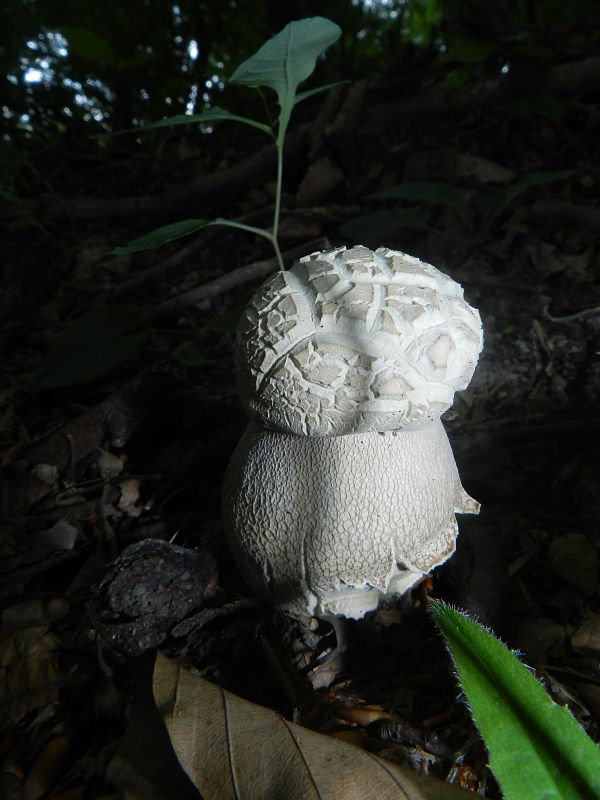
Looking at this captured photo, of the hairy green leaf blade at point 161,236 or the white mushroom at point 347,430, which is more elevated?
the hairy green leaf blade at point 161,236

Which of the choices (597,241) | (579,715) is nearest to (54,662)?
(579,715)

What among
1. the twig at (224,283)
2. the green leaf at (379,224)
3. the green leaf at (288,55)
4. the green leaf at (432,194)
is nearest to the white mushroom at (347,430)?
the green leaf at (288,55)

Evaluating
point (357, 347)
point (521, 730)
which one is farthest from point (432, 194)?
point (521, 730)

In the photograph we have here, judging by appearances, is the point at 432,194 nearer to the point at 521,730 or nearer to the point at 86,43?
the point at 86,43

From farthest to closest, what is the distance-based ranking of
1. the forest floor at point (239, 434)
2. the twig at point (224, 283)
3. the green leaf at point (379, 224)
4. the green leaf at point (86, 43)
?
the green leaf at point (86, 43) → the twig at point (224, 283) → the green leaf at point (379, 224) → the forest floor at point (239, 434)

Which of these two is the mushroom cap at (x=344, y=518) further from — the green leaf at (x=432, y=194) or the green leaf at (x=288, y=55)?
the green leaf at (x=432, y=194)

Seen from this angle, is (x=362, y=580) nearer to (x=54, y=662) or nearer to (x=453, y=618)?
(x=453, y=618)

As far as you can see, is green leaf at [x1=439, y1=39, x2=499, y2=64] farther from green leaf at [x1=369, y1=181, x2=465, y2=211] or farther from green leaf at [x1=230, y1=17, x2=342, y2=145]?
green leaf at [x1=230, y1=17, x2=342, y2=145]
